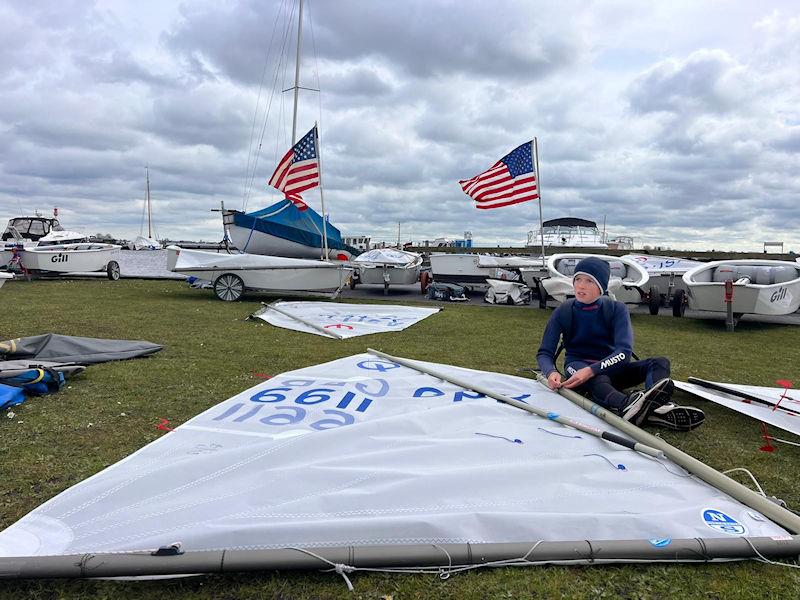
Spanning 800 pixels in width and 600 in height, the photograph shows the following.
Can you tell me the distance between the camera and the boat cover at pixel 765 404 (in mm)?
4004

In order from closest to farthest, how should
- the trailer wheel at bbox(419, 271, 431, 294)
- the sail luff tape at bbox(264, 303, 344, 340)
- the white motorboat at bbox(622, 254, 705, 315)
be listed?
the sail luff tape at bbox(264, 303, 344, 340) → the white motorboat at bbox(622, 254, 705, 315) → the trailer wheel at bbox(419, 271, 431, 294)

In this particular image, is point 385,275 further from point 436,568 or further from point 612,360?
point 436,568

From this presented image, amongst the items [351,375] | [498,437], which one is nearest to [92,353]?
[351,375]

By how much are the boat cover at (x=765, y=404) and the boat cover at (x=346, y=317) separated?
5094mm

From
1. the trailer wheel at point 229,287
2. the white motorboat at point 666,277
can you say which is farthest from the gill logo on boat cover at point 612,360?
the trailer wheel at point 229,287

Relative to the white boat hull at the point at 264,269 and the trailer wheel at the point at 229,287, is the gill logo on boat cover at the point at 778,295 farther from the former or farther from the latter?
the trailer wheel at the point at 229,287

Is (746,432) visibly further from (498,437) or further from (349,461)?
(349,461)

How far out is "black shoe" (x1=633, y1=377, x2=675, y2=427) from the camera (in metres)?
3.85

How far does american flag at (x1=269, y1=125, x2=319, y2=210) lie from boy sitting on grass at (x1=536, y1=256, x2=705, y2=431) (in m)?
9.80

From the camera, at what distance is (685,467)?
305cm

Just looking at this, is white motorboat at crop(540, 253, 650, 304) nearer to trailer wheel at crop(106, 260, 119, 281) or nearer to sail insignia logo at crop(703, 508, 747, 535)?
sail insignia logo at crop(703, 508, 747, 535)

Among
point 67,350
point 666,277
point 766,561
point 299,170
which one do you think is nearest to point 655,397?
point 766,561

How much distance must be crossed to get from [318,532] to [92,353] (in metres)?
4.90

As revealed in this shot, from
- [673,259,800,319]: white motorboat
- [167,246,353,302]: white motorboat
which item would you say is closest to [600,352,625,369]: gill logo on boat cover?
[673,259,800,319]: white motorboat
